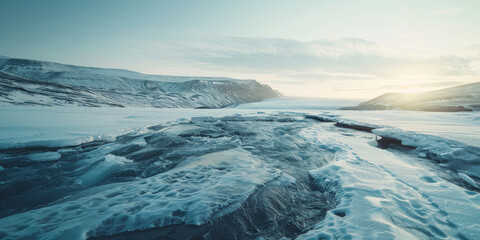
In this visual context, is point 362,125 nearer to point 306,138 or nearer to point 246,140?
point 306,138

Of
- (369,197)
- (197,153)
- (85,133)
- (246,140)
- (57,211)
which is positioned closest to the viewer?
(57,211)

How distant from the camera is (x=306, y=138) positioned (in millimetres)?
7828

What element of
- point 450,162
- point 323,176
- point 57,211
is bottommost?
point 57,211

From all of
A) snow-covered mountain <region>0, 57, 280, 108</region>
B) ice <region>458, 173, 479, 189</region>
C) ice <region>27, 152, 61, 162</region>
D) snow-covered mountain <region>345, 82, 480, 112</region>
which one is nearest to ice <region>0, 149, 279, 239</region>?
ice <region>27, 152, 61, 162</region>

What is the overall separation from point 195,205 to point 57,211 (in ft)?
6.21

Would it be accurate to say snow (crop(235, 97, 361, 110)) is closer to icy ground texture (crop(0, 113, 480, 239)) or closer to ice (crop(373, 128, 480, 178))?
ice (crop(373, 128, 480, 178))

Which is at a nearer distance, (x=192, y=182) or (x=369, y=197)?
(x=369, y=197)

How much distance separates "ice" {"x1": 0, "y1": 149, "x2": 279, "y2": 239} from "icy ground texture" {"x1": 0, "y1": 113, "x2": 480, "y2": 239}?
0.01 metres

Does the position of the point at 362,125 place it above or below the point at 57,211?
above

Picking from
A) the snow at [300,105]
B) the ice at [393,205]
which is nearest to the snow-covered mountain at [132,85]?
the snow at [300,105]

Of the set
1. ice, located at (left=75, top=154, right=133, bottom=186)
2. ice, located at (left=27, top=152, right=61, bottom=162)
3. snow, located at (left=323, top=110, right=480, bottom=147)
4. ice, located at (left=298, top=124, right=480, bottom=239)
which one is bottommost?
ice, located at (left=27, top=152, right=61, bottom=162)

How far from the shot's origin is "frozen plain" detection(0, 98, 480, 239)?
2.30 m

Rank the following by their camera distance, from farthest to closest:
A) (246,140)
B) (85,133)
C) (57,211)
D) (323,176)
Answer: (246,140), (85,133), (323,176), (57,211)

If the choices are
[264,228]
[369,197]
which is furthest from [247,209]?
[369,197]
